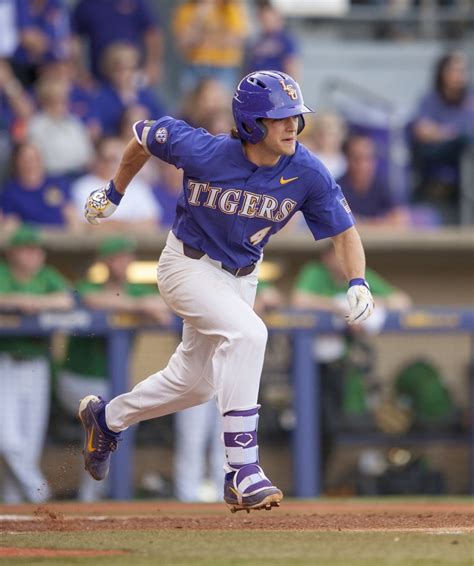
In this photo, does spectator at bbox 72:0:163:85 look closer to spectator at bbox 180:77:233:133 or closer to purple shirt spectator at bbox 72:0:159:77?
purple shirt spectator at bbox 72:0:159:77

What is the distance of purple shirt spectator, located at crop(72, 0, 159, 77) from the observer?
1130 centimetres

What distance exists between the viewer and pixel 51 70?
1051 centimetres

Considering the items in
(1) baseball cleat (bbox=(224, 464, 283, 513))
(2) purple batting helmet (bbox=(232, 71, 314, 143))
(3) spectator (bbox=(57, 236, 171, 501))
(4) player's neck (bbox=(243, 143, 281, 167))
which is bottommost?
(1) baseball cleat (bbox=(224, 464, 283, 513))

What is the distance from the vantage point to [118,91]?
11.0 meters

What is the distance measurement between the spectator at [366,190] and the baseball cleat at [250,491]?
5.26 m

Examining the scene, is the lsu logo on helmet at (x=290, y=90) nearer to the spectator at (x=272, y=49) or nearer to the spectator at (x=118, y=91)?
the spectator at (x=118, y=91)

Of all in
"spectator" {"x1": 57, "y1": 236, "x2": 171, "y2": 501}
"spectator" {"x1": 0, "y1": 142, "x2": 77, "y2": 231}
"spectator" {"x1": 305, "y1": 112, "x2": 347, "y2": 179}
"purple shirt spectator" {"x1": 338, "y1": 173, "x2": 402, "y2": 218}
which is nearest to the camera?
"spectator" {"x1": 57, "y1": 236, "x2": 171, "y2": 501}

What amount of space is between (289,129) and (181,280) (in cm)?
85

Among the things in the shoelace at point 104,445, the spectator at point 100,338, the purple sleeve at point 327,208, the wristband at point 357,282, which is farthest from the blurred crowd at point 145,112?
the wristband at point 357,282

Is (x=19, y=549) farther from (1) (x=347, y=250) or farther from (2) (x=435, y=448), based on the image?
(2) (x=435, y=448)

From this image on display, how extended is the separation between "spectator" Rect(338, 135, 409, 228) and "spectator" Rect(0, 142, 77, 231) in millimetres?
2321

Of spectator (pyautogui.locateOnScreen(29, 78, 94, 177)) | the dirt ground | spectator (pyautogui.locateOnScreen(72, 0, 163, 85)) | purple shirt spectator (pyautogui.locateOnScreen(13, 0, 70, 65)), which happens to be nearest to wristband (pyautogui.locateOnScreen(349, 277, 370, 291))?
the dirt ground

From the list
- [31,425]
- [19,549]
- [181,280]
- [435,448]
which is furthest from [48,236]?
[19,549]

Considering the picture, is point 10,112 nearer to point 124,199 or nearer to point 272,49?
point 124,199
